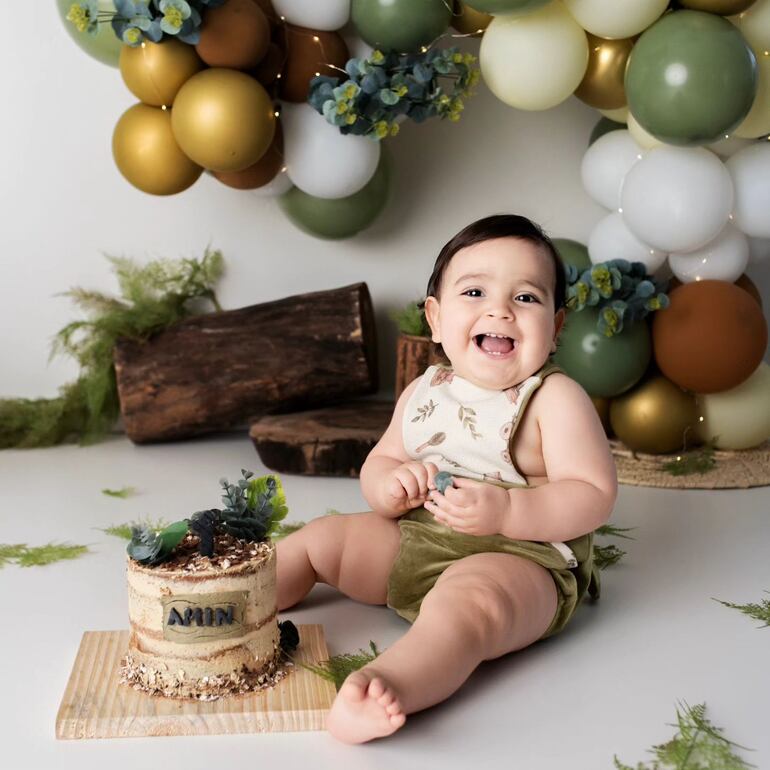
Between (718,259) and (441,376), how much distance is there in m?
0.87

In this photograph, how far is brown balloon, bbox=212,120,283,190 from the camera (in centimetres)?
219

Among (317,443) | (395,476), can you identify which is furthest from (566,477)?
(317,443)

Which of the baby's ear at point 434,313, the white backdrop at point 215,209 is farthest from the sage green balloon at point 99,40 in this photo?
the baby's ear at point 434,313

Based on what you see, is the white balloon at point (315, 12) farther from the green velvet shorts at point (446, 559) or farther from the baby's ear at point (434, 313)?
the green velvet shorts at point (446, 559)

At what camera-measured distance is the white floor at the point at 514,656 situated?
113 cm

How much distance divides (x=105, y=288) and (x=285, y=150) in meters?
0.65

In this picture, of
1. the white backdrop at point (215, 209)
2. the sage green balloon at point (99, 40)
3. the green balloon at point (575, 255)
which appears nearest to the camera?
the sage green balloon at point (99, 40)

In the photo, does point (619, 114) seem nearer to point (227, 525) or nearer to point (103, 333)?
point (103, 333)

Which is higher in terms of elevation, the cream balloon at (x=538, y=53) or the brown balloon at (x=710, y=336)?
the cream balloon at (x=538, y=53)

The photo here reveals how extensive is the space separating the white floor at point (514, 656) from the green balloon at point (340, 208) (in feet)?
1.74

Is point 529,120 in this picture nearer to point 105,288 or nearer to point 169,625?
point 105,288

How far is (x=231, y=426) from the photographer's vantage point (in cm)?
252

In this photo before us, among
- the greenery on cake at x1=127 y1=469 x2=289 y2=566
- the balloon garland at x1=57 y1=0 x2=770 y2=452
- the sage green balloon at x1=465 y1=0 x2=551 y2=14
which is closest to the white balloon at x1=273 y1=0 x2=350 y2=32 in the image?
the balloon garland at x1=57 y1=0 x2=770 y2=452

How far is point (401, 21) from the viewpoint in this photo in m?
1.99
